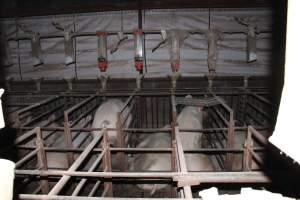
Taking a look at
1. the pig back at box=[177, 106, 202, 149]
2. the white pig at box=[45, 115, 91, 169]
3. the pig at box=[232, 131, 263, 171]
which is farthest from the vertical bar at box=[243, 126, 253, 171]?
the white pig at box=[45, 115, 91, 169]

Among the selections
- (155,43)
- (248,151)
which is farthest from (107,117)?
(155,43)

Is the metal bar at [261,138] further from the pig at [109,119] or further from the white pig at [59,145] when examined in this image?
the white pig at [59,145]

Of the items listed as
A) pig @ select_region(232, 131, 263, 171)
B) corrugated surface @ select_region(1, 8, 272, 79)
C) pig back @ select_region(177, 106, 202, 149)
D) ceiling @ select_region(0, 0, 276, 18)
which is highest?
ceiling @ select_region(0, 0, 276, 18)

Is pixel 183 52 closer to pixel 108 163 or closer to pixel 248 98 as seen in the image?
pixel 248 98

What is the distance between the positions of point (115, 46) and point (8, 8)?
155 inches

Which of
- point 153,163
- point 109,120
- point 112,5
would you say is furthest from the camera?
point 112,5

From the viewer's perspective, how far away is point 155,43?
8492 mm

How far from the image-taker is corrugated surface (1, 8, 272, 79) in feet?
27.0

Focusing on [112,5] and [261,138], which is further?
[112,5]

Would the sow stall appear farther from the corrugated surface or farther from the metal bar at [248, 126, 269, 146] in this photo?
the corrugated surface

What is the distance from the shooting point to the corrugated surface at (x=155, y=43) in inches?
324

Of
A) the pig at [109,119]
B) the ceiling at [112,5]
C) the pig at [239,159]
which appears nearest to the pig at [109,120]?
the pig at [109,119]

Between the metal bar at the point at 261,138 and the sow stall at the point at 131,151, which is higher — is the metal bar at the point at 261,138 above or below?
above

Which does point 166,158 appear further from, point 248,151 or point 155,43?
point 155,43
